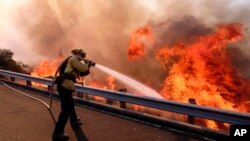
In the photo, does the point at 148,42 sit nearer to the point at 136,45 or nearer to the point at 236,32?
the point at 136,45

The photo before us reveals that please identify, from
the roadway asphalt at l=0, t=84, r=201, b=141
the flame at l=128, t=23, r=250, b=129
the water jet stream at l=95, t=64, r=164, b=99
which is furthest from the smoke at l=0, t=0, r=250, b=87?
the roadway asphalt at l=0, t=84, r=201, b=141

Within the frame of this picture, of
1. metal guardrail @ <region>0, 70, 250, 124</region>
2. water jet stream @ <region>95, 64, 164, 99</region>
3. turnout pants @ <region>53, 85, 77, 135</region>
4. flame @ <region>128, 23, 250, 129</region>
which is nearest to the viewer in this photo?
metal guardrail @ <region>0, 70, 250, 124</region>

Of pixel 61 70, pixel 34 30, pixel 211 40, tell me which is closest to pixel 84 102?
pixel 61 70

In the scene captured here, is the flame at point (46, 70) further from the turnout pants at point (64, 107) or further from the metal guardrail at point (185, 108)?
the turnout pants at point (64, 107)

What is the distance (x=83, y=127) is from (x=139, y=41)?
1467 centimetres

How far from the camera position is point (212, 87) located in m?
16.9

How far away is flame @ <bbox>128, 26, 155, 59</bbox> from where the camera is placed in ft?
78.9

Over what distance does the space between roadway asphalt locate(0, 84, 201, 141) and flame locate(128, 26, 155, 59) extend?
11.1 metres

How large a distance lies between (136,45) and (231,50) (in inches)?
286

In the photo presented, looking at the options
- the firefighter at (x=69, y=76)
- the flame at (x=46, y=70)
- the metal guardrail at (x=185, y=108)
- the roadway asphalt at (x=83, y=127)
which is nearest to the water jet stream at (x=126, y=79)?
the metal guardrail at (x=185, y=108)

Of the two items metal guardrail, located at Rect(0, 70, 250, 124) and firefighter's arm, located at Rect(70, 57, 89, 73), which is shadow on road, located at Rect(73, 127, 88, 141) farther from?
metal guardrail, located at Rect(0, 70, 250, 124)

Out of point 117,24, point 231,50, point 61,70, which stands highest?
point 117,24

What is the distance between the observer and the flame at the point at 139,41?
78.9ft

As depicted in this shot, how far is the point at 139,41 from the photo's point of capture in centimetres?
2462
